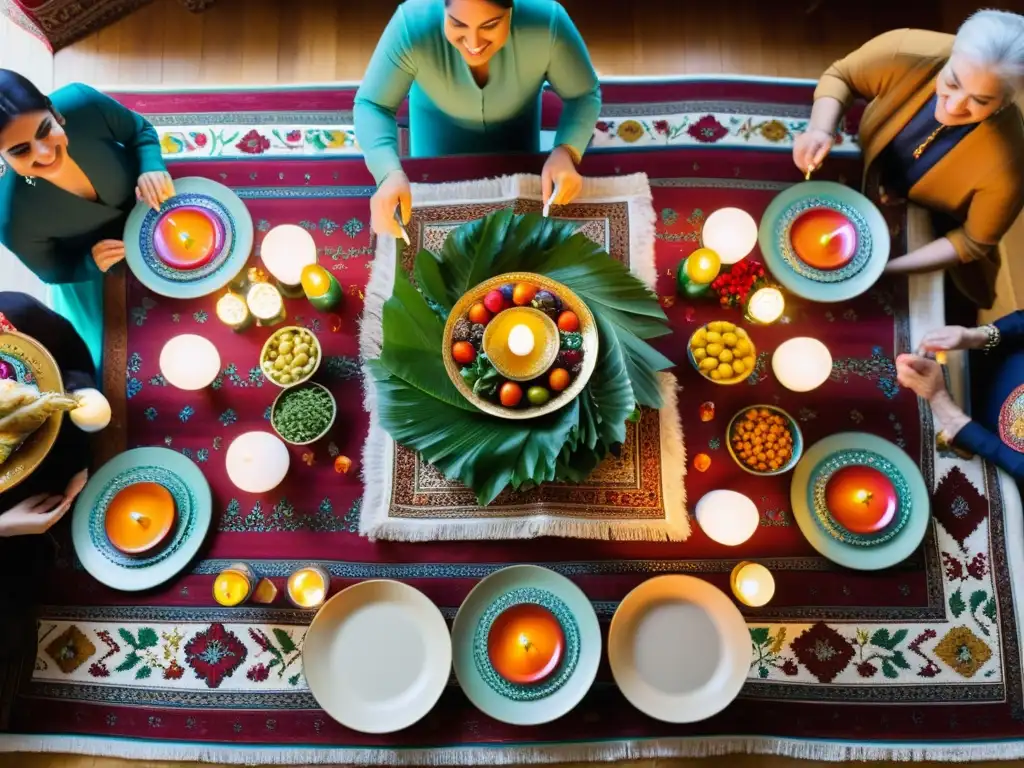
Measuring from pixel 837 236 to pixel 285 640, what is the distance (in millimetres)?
1701

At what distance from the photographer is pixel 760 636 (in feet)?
5.01

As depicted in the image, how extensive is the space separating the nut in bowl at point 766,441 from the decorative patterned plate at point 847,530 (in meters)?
0.05

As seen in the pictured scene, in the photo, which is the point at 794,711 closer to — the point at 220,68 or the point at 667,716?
the point at 667,716

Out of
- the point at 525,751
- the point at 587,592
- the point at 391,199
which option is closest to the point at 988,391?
the point at 587,592

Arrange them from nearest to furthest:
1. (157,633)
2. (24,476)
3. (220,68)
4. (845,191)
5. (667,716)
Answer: (24,476)
(667,716)
(157,633)
(845,191)
(220,68)

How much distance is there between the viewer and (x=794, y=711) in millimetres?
1506

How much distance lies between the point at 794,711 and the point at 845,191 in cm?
130

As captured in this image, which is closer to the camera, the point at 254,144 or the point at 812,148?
the point at 812,148

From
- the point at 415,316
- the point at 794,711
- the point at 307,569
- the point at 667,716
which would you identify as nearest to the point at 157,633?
the point at 307,569

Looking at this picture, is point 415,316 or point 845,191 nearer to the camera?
point 415,316

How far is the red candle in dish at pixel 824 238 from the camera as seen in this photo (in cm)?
162

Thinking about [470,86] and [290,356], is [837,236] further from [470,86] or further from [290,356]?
[290,356]

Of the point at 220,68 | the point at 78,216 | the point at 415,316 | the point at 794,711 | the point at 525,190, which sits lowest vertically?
the point at 794,711

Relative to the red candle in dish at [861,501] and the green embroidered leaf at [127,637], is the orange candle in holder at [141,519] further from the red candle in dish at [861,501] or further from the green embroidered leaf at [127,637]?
the red candle in dish at [861,501]
